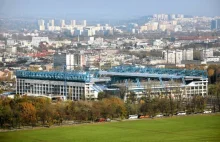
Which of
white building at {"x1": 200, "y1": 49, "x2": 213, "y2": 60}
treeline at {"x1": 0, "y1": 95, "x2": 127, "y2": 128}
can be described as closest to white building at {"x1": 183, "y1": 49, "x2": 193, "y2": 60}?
white building at {"x1": 200, "y1": 49, "x2": 213, "y2": 60}

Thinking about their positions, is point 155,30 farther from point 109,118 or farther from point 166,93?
point 109,118

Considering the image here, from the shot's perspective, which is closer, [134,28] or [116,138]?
[116,138]

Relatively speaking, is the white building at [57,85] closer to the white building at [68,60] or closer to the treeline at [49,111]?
the treeline at [49,111]

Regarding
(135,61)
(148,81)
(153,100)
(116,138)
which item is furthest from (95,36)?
(116,138)

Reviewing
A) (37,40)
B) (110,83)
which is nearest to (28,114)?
(110,83)

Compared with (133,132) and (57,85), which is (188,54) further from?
(133,132)

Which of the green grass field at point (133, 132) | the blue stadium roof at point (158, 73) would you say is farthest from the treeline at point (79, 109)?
the blue stadium roof at point (158, 73)
